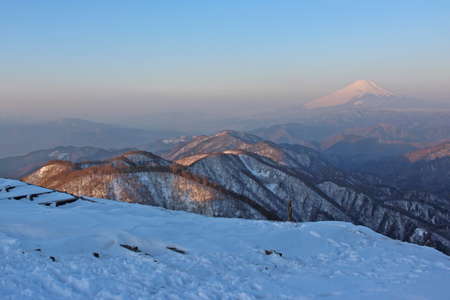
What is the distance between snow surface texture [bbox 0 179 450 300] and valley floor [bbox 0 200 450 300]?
0.06 meters

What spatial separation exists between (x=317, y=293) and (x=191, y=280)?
670cm

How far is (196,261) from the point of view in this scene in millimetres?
19609

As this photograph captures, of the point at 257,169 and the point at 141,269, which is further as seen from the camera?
the point at 257,169

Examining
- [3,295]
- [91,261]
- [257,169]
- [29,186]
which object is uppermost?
[3,295]

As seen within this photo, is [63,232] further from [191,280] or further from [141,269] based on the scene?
[191,280]

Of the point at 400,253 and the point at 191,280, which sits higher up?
the point at 191,280

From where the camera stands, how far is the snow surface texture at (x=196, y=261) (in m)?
14.6

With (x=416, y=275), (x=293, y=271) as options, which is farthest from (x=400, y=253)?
(x=293, y=271)

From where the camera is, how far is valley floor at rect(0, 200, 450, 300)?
47.7 ft

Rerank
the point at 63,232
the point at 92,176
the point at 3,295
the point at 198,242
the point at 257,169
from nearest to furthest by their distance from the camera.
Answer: the point at 3,295
the point at 63,232
the point at 198,242
the point at 92,176
the point at 257,169

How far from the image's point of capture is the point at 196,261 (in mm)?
19609

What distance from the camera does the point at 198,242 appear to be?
23.8 meters

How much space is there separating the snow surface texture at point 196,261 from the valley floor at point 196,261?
57mm

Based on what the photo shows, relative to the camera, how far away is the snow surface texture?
47.8 feet
